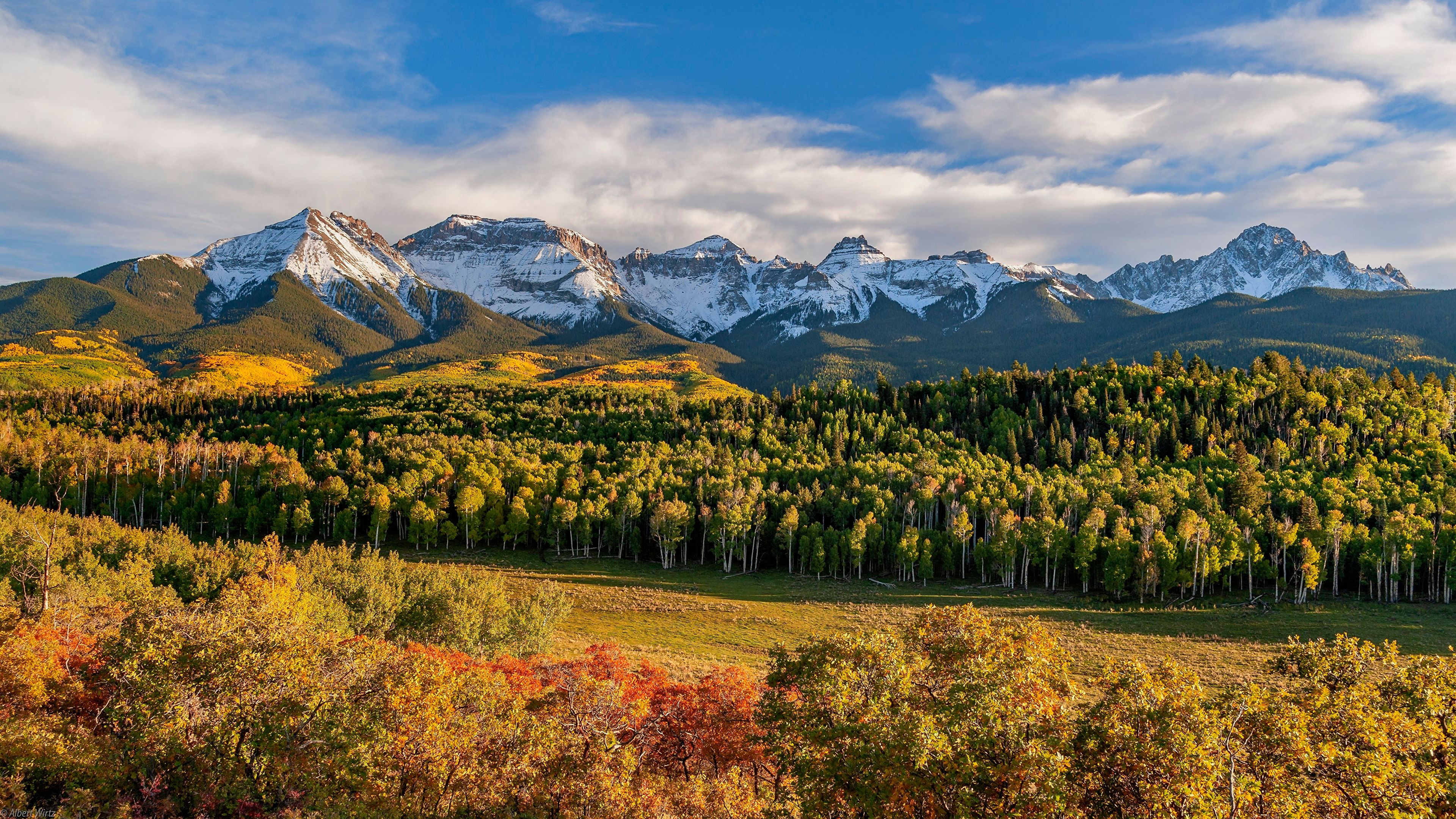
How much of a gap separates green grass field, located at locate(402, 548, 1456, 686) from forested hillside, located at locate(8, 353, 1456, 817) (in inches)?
187

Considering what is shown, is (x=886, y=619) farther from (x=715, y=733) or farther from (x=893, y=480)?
(x=715, y=733)

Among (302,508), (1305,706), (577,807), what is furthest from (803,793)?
(302,508)

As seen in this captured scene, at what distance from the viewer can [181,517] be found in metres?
116

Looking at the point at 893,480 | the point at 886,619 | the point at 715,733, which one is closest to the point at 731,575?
the point at 886,619

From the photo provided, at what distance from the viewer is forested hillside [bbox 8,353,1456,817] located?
67.6 ft

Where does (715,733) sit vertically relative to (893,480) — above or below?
below

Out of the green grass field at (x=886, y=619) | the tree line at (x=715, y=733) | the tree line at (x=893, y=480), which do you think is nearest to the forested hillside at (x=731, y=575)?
the tree line at (x=715, y=733)

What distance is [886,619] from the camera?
269 ft

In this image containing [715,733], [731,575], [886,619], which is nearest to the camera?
[715,733]

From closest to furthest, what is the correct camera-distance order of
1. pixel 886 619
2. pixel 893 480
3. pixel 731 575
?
1. pixel 886 619
2. pixel 731 575
3. pixel 893 480

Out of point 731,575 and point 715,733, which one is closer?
point 715,733

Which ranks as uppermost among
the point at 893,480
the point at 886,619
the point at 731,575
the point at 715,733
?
the point at 893,480

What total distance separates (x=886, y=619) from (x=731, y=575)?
32.8 metres

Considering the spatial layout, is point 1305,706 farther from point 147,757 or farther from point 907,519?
point 907,519
